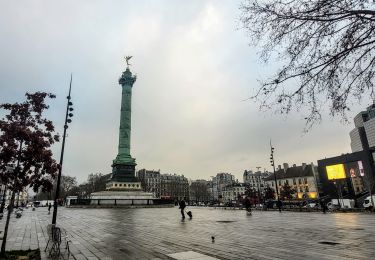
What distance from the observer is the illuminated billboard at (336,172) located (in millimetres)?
58500

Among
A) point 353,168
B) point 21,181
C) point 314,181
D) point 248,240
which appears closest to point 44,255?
point 21,181

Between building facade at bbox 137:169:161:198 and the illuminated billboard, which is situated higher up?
building facade at bbox 137:169:161:198

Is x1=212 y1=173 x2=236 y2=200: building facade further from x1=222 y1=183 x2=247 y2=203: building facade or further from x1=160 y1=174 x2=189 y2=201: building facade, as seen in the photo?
x1=160 y1=174 x2=189 y2=201: building facade

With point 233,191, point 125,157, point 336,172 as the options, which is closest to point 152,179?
point 233,191

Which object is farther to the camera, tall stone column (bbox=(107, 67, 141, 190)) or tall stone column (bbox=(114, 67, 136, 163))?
tall stone column (bbox=(114, 67, 136, 163))

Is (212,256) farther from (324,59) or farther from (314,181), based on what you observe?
(314,181)

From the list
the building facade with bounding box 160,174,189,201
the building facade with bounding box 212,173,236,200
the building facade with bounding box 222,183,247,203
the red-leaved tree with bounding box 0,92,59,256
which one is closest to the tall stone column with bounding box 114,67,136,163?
the red-leaved tree with bounding box 0,92,59,256

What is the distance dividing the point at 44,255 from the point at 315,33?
30.6 feet

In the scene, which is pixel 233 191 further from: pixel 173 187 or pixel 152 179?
pixel 152 179

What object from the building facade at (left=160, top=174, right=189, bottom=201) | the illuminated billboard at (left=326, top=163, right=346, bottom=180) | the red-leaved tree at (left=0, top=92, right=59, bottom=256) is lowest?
the red-leaved tree at (left=0, top=92, right=59, bottom=256)

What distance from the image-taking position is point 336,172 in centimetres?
5909

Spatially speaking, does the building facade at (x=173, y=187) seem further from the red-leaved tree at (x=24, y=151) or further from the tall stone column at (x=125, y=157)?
the red-leaved tree at (x=24, y=151)

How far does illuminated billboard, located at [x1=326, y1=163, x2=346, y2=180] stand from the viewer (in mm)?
58500

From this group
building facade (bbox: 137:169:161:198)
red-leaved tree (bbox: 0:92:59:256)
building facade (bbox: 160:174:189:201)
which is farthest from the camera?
building facade (bbox: 160:174:189:201)
